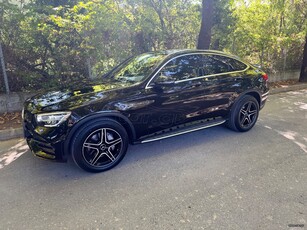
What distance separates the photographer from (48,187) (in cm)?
288

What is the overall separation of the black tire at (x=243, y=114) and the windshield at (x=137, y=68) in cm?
169

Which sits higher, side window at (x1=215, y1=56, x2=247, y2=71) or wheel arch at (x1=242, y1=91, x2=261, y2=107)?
side window at (x1=215, y1=56, x2=247, y2=71)

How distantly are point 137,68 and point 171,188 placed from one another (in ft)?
6.65

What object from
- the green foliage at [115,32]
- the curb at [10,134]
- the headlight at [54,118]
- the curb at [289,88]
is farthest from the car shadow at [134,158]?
the curb at [289,88]

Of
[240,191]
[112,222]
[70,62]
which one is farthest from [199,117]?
[70,62]

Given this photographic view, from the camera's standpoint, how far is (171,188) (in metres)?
2.82

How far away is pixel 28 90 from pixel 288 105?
265 inches

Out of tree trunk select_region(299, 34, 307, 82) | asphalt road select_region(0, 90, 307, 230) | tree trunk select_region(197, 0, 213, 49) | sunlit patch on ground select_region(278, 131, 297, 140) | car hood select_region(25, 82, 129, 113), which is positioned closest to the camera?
asphalt road select_region(0, 90, 307, 230)

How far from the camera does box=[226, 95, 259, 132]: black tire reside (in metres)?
4.30

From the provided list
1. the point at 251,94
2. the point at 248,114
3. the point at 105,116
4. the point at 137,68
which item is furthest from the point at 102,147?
the point at 251,94

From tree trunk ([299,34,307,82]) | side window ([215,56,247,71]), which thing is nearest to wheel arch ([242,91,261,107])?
side window ([215,56,247,71])

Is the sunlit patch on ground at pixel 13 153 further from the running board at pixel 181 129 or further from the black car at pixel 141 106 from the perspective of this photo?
the running board at pixel 181 129

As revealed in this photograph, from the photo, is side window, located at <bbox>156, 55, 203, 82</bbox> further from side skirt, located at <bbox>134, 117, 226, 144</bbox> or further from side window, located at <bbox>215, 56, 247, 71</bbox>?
side skirt, located at <bbox>134, 117, 226, 144</bbox>

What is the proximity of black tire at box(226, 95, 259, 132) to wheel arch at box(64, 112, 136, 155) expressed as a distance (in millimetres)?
1989
